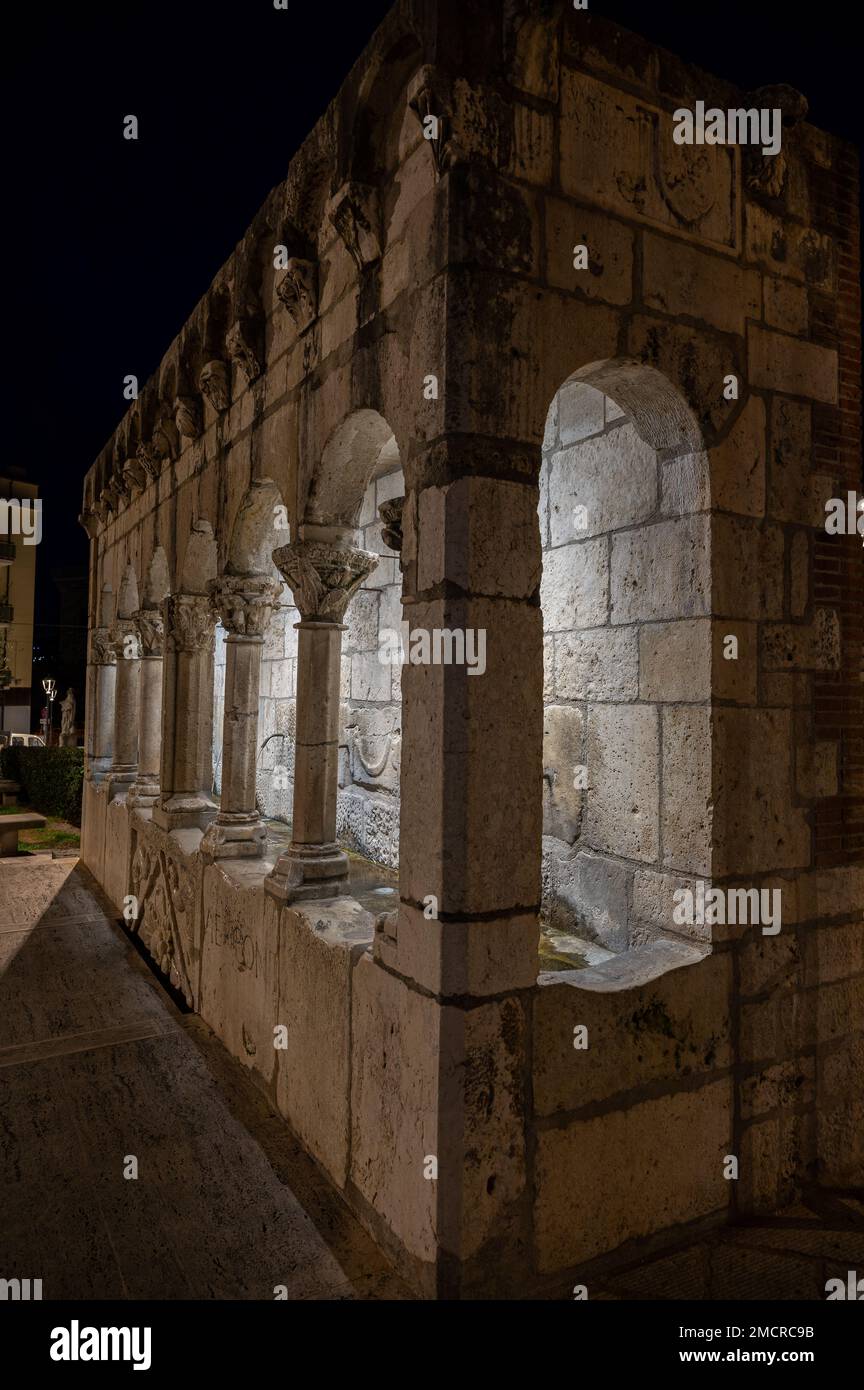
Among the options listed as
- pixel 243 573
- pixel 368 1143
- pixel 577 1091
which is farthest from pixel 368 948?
pixel 243 573

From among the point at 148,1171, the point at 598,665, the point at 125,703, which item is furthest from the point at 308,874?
the point at 125,703

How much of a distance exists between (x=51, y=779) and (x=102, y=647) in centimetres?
582

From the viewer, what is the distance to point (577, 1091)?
2176mm

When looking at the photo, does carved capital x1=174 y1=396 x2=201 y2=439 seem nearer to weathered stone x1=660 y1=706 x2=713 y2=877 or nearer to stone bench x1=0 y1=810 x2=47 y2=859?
weathered stone x1=660 y1=706 x2=713 y2=877

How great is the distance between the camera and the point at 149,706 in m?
6.03

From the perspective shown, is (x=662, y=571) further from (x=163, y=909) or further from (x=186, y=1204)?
(x=163, y=909)

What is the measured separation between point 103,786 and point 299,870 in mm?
4570

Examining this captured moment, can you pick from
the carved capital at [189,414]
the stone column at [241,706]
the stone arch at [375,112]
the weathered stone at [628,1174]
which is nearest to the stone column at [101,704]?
the carved capital at [189,414]

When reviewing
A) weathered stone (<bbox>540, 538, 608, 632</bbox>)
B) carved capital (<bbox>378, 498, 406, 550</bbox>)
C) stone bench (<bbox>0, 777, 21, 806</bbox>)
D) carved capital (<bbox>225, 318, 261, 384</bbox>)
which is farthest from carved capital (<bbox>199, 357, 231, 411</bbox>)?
stone bench (<bbox>0, 777, 21, 806</bbox>)

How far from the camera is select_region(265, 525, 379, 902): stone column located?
10.3 feet

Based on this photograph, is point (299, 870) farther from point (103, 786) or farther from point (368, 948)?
point (103, 786)

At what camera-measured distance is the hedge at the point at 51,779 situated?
11656 mm

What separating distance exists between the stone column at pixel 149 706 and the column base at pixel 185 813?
998 millimetres

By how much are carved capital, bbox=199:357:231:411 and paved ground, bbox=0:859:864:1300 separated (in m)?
3.16
